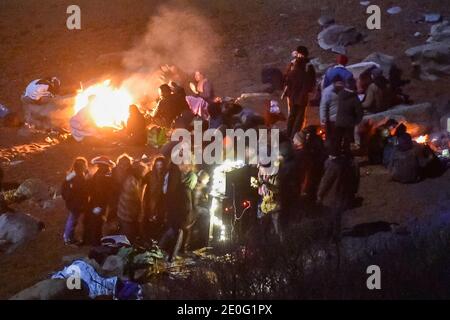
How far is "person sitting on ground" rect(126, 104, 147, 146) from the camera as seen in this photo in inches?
551

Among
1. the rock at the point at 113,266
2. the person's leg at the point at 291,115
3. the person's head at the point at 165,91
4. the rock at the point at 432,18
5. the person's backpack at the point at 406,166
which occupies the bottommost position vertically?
the rock at the point at 113,266

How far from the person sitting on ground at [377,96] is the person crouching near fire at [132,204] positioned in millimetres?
6023

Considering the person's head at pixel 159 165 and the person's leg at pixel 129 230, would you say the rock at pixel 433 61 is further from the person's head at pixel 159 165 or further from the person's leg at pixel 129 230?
the person's leg at pixel 129 230

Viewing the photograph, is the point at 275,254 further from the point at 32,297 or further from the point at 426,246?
the point at 32,297

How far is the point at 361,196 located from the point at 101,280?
4903 mm

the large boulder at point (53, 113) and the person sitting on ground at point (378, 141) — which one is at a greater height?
the large boulder at point (53, 113)

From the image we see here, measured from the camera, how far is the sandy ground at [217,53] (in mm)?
11516

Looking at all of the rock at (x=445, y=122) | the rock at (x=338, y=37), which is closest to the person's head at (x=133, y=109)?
the rock at (x=445, y=122)

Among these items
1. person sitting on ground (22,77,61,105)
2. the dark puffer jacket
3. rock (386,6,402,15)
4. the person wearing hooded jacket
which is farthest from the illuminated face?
rock (386,6,402,15)

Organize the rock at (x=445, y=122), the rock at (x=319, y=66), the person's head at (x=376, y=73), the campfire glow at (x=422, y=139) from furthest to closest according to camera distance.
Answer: the rock at (x=319, y=66) < the person's head at (x=376, y=73) < the rock at (x=445, y=122) < the campfire glow at (x=422, y=139)

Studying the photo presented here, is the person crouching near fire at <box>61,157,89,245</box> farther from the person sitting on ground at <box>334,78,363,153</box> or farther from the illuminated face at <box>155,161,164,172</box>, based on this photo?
the person sitting on ground at <box>334,78,363,153</box>

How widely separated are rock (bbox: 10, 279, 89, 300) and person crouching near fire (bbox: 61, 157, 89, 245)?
1728 mm

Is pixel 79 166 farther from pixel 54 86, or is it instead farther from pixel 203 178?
pixel 54 86
